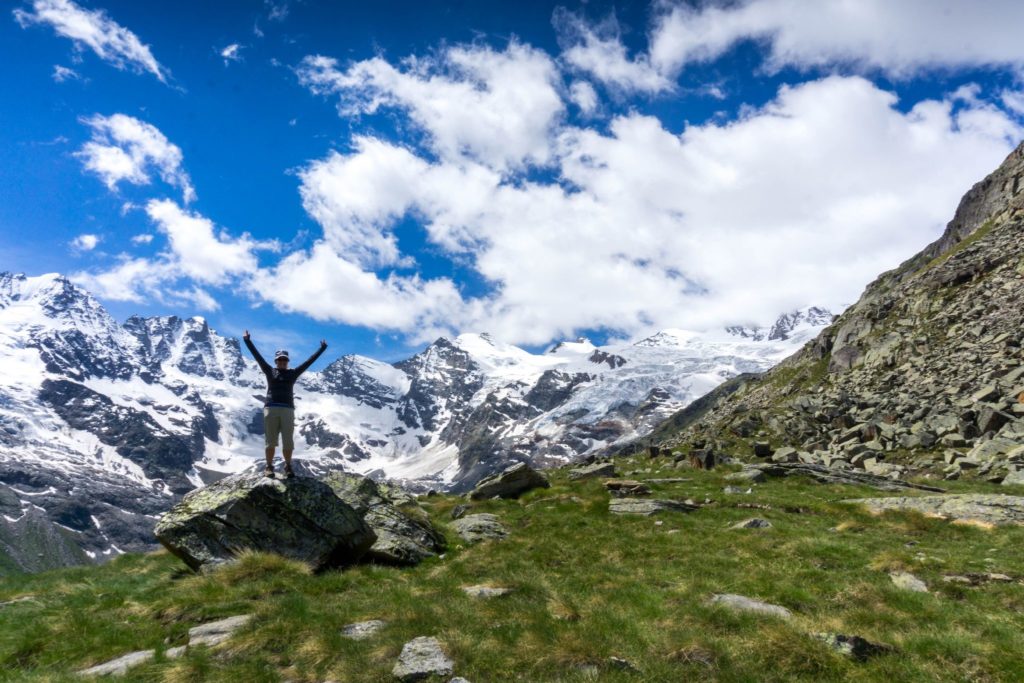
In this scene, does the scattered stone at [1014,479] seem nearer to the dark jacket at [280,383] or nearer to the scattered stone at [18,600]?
the dark jacket at [280,383]

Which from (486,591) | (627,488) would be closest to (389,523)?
(486,591)

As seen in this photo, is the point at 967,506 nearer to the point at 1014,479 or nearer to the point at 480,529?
the point at 1014,479

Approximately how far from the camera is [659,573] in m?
16.1

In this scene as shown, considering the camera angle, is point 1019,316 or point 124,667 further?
point 1019,316

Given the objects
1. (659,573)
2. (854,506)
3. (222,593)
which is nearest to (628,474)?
(854,506)

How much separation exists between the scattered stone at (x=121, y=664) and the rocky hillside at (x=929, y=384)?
35085 millimetres

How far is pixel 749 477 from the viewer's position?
1298 inches

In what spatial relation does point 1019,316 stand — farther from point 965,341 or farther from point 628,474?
point 628,474

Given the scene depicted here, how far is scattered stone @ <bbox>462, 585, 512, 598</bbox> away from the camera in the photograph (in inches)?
552

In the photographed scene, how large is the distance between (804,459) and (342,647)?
3684cm

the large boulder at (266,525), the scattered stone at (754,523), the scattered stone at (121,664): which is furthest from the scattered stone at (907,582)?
the scattered stone at (121,664)

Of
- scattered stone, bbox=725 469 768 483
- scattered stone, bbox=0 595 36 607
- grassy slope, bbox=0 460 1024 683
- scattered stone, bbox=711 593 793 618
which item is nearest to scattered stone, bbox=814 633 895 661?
grassy slope, bbox=0 460 1024 683

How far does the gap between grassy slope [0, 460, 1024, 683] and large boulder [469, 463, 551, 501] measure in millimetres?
12380

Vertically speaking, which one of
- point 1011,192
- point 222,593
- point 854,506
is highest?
point 1011,192
